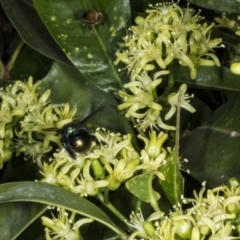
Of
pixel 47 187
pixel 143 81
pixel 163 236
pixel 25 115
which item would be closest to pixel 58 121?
pixel 25 115

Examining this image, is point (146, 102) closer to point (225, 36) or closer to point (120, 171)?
point (120, 171)

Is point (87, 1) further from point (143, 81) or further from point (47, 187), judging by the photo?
point (47, 187)

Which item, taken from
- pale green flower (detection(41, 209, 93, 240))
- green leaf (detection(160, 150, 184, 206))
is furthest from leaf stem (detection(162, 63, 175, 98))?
pale green flower (detection(41, 209, 93, 240))

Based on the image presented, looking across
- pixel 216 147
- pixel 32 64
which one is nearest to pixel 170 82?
pixel 216 147

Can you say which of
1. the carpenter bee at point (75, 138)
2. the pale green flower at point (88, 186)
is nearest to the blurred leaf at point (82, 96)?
the carpenter bee at point (75, 138)

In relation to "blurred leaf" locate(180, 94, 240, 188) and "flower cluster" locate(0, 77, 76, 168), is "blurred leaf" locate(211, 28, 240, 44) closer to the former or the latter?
"blurred leaf" locate(180, 94, 240, 188)

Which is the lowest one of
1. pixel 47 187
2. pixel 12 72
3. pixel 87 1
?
pixel 12 72

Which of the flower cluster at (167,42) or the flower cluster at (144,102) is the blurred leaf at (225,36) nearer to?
the flower cluster at (167,42)
